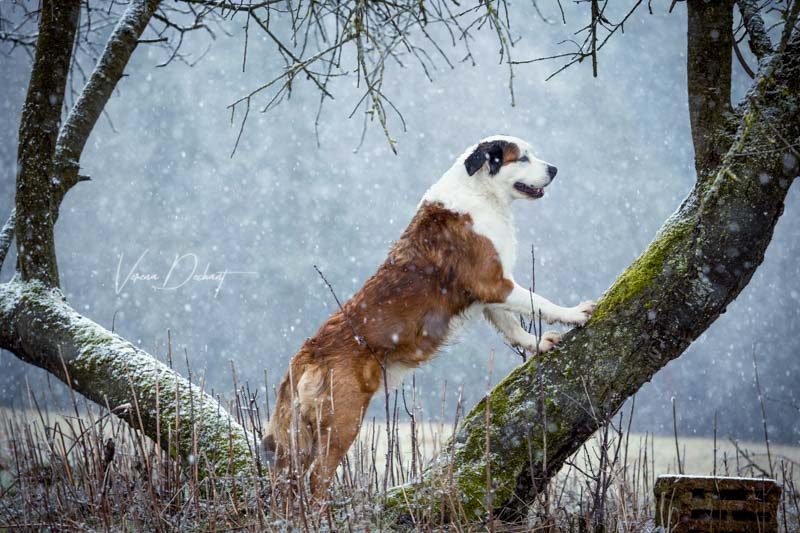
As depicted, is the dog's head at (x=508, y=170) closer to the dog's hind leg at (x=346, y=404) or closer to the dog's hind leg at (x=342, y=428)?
the dog's hind leg at (x=346, y=404)

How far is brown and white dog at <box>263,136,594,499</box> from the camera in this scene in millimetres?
3010

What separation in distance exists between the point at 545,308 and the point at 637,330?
19.5 inches

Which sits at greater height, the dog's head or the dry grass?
the dog's head

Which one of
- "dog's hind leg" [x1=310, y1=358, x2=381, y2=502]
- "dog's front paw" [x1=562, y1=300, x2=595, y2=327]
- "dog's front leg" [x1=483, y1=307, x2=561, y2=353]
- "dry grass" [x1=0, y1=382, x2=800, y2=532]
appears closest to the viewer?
"dry grass" [x1=0, y1=382, x2=800, y2=532]

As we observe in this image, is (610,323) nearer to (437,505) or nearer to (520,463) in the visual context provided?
(520,463)

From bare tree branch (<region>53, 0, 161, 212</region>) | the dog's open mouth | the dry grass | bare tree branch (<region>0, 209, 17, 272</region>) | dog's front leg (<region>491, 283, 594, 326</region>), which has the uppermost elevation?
bare tree branch (<region>53, 0, 161, 212</region>)

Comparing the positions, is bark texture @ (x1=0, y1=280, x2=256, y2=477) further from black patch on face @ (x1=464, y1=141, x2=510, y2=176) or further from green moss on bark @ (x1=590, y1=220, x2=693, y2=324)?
black patch on face @ (x1=464, y1=141, x2=510, y2=176)

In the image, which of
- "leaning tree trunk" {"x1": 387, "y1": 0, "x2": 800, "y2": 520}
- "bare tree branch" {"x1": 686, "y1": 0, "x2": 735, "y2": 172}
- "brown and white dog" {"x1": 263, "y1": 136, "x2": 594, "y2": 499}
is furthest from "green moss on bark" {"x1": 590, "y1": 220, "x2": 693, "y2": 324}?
"bare tree branch" {"x1": 686, "y1": 0, "x2": 735, "y2": 172}

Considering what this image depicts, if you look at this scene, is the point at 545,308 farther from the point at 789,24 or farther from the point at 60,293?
the point at 60,293

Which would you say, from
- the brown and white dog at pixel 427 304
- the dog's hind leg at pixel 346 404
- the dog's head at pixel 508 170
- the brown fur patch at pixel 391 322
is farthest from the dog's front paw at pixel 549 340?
the dog's head at pixel 508 170

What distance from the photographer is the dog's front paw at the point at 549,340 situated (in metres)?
2.84

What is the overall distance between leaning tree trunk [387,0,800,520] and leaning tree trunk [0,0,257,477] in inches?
42.5

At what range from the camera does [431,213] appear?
3.48m

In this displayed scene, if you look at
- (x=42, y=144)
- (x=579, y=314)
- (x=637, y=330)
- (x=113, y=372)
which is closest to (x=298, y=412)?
(x=113, y=372)
